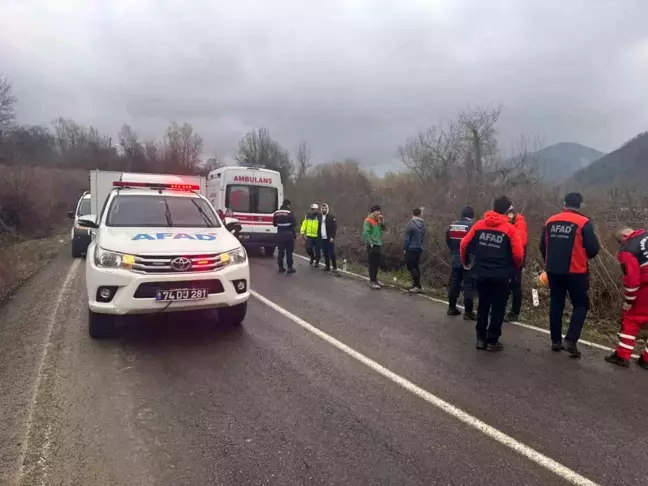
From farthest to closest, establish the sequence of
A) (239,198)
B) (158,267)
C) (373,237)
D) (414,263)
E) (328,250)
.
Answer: (239,198) < (328,250) < (373,237) < (414,263) < (158,267)

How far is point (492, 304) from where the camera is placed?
5480mm

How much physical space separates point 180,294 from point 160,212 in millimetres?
1800

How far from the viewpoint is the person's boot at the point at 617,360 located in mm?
4944

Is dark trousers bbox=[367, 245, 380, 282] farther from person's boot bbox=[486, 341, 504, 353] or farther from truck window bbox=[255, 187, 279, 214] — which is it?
truck window bbox=[255, 187, 279, 214]

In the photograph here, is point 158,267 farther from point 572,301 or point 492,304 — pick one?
point 572,301

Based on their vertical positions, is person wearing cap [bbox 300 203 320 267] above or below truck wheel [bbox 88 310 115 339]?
above

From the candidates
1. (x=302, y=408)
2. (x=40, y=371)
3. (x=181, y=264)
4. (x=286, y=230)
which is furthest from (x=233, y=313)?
(x=286, y=230)

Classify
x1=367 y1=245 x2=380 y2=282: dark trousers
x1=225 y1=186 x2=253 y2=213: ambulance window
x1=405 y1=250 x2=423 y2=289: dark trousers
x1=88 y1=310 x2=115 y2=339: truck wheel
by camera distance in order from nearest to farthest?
x1=88 y1=310 x2=115 y2=339: truck wheel
x1=405 y1=250 x2=423 y2=289: dark trousers
x1=367 y1=245 x2=380 y2=282: dark trousers
x1=225 y1=186 x2=253 y2=213: ambulance window

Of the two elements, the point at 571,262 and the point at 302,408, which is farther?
the point at 571,262

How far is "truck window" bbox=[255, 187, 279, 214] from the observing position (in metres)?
15.1

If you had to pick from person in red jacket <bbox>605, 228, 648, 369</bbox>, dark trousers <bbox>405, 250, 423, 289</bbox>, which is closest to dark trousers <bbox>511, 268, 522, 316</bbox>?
person in red jacket <bbox>605, 228, 648, 369</bbox>

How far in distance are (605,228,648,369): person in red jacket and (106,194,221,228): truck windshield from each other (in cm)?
520

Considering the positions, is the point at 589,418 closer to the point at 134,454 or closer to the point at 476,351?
the point at 476,351

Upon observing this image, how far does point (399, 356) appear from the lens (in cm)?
517
